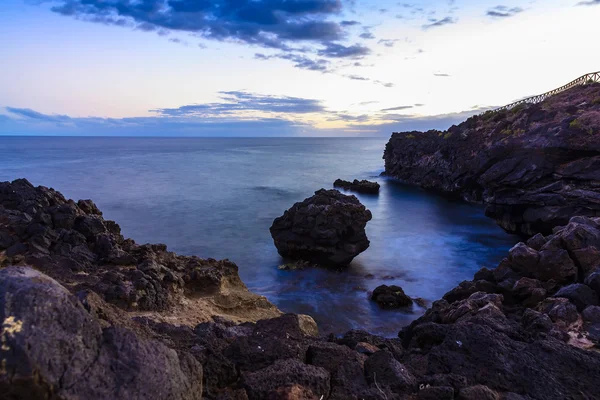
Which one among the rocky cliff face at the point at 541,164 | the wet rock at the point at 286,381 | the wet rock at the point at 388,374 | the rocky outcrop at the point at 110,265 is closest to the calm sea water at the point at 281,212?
the rocky cliff face at the point at 541,164

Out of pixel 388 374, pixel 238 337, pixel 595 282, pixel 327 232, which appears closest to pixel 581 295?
pixel 595 282

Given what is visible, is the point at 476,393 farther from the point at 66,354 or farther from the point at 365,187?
the point at 365,187

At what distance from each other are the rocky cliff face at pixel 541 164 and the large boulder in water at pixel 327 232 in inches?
614

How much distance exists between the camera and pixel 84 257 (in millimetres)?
15516

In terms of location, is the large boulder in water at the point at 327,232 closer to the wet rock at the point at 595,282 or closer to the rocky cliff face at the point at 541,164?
the rocky cliff face at the point at 541,164

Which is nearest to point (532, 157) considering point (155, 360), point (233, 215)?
point (233, 215)

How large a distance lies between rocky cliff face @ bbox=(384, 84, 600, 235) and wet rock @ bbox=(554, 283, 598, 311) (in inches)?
806

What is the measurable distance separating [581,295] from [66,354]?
13.4m

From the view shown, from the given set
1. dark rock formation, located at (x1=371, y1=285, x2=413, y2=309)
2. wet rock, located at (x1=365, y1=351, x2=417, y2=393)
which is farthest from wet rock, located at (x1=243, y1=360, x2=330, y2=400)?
dark rock formation, located at (x1=371, y1=285, x2=413, y2=309)

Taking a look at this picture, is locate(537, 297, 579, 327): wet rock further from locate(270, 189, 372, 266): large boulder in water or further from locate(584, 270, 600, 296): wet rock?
locate(270, 189, 372, 266): large boulder in water

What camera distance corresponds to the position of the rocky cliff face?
1246 inches

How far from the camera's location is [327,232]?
28766 millimetres

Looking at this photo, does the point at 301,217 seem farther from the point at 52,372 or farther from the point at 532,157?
the point at 52,372

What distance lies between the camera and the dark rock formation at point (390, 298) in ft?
75.0
